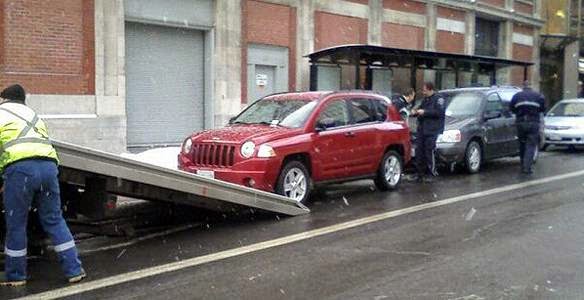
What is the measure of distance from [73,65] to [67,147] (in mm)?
8957

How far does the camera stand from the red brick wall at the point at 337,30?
21.6 metres

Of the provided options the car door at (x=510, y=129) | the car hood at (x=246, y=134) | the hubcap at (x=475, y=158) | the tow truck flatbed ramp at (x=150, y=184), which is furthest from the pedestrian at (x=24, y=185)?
the car door at (x=510, y=129)

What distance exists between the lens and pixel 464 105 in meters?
15.0

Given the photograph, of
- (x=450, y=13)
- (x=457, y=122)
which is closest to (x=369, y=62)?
(x=457, y=122)

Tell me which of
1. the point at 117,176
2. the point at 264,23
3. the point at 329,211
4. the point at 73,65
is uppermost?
the point at 264,23

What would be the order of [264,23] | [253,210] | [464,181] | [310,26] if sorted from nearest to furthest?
1. [253,210]
2. [464,181]
3. [264,23]
4. [310,26]

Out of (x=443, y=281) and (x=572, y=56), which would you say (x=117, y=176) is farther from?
(x=572, y=56)

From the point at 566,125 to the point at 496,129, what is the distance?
18.8ft

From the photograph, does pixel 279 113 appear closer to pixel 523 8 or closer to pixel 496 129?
pixel 496 129

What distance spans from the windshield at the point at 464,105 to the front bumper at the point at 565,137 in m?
5.75

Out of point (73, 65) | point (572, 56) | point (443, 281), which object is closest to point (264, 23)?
point (73, 65)

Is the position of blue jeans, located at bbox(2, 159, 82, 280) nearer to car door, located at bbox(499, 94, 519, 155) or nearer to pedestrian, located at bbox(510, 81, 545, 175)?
pedestrian, located at bbox(510, 81, 545, 175)

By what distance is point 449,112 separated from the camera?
1504cm

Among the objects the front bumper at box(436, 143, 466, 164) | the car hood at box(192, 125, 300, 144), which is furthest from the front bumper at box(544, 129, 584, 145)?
the car hood at box(192, 125, 300, 144)
